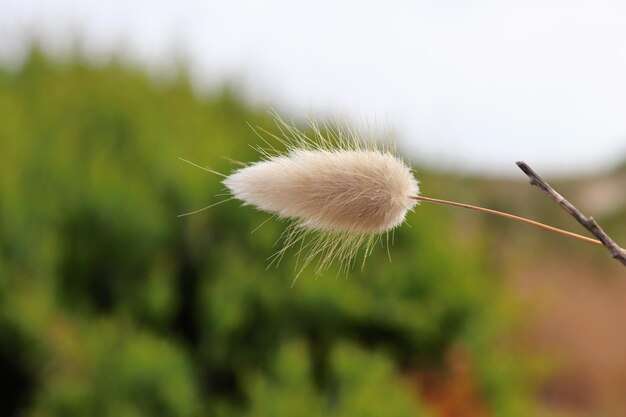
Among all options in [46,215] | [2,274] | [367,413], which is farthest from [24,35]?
[367,413]

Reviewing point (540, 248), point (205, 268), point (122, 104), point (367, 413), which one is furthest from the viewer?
point (540, 248)

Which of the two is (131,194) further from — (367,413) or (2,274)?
(367,413)

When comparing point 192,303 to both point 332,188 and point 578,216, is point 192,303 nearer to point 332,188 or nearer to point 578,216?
point 332,188

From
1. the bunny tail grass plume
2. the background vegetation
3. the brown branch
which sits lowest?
the background vegetation

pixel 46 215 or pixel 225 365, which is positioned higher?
pixel 46 215

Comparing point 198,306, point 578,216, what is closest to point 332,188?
point 578,216

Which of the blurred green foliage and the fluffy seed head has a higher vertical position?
the fluffy seed head

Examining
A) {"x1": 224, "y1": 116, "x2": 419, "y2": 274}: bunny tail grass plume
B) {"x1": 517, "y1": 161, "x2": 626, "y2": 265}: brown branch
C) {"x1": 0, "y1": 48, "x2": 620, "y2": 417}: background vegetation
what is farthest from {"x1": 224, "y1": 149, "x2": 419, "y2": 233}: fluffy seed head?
{"x1": 0, "y1": 48, "x2": 620, "y2": 417}: background vegetation

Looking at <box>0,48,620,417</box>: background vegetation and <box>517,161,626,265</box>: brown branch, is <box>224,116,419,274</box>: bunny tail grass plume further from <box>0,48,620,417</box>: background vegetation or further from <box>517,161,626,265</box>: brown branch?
<box>0,48,620,417</box>: background vegetation
